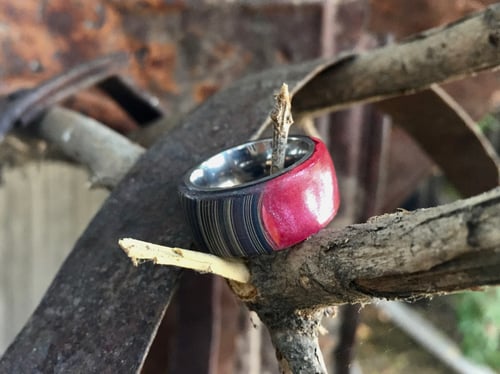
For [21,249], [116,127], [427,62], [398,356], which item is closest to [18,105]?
[116,127]

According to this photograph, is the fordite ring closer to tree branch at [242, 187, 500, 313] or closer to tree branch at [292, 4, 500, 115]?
tree branch at [242, 187, 500, 313]

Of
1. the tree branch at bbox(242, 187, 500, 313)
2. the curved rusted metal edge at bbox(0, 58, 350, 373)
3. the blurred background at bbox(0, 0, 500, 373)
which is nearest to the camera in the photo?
the tree branch at bbox(242, 187, 500, 313)

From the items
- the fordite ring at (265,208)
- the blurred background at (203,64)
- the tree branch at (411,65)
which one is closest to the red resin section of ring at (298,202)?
the fordite ring at (265,208)

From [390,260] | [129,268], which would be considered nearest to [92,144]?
[129,268]

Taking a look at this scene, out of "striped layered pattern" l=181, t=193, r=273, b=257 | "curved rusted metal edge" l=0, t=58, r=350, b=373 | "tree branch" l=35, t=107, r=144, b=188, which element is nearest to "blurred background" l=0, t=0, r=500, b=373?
"tree branch" l=35, t=107, r=144, b=188

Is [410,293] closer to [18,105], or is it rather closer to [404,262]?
[404,262]

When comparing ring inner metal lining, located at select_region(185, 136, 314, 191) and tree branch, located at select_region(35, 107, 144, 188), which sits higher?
tree branch, located at select_region(35, 107, 144, 188)
